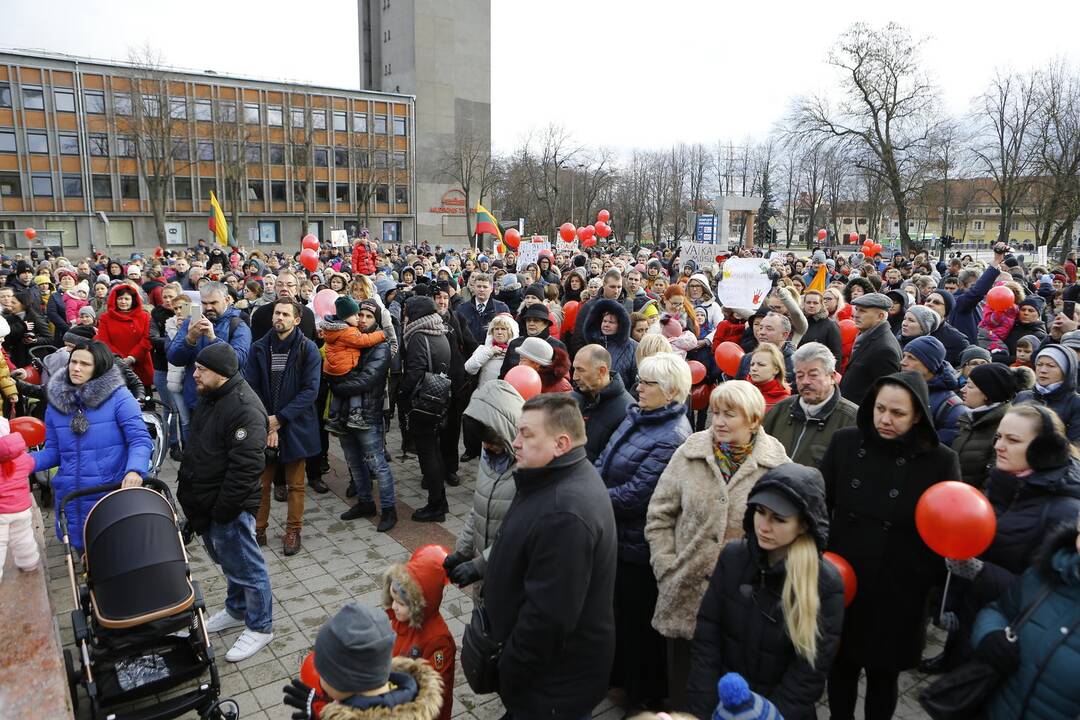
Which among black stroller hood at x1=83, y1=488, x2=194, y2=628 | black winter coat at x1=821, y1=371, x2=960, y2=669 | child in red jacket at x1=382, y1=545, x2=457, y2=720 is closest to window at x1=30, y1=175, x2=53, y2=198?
black stroller hood at x1=83, y1=488, x2=194, y2=628

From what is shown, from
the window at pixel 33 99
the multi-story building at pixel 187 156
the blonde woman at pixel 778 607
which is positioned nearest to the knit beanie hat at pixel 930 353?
the blonde woman at pixel 778 607

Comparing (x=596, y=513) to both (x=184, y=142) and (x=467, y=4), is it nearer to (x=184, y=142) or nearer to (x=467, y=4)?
(x=184, y=142)

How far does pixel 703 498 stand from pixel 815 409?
1.11 metres

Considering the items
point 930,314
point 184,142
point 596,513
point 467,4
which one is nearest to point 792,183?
point 467,4

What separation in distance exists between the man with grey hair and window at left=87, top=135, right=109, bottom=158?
56353 mm

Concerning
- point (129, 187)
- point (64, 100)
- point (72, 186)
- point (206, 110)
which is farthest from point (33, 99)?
point (206, 110)

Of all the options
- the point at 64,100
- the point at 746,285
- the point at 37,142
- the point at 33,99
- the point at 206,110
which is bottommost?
the point at 746,285

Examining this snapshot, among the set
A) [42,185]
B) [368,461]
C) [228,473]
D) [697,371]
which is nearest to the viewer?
[228,473]

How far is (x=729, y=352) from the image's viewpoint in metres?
6.24

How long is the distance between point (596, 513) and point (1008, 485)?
77.1 inches

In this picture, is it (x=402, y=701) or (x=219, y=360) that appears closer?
(x=402, y=701)

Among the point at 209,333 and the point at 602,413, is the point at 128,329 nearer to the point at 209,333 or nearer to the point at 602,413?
the point at 209,333

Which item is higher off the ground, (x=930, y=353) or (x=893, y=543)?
(x=930, y=353)

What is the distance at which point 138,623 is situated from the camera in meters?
3.70
